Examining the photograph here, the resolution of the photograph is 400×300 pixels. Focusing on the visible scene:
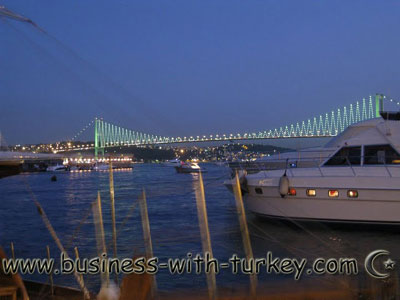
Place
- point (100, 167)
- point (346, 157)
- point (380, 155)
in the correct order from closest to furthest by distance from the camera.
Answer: point (380, 155) < point (346, 157) < point (100, 167)

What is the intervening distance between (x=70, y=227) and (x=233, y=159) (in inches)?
247

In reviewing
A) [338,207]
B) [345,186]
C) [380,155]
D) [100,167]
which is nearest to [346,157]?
[380,155]

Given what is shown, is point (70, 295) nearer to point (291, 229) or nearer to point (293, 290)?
point (293, 290)

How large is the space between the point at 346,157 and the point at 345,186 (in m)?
1.66

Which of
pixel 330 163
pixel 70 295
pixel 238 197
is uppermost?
pixel 330 163

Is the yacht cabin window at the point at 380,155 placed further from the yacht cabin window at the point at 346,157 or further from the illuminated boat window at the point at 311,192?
the illuminated boat window at the point at 311,192

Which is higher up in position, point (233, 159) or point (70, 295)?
point (233, 159)

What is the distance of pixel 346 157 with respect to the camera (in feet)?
45.0

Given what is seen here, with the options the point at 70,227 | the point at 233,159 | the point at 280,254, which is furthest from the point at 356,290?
the point at 70,227

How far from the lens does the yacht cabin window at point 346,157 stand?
13688mm

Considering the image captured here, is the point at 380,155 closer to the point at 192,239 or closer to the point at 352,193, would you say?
the point at 352,193

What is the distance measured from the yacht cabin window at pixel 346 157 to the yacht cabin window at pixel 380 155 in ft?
0.68

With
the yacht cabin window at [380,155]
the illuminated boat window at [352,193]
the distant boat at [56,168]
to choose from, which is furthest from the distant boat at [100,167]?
the illuminated boat window at [352,193]

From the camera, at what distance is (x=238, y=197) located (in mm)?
6816
